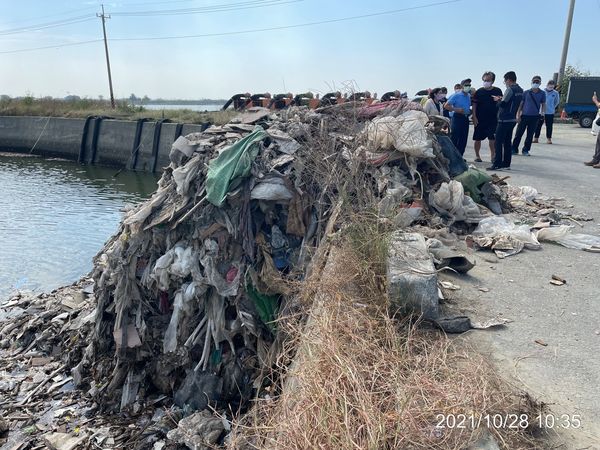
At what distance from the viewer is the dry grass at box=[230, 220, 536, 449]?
1.99 meters

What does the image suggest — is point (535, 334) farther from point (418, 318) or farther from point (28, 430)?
Answer: point (28, 430)

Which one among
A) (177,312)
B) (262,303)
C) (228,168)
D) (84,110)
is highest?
(84,110)

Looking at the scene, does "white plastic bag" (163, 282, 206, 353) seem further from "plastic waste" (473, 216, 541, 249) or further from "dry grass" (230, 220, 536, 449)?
"plastic waste" (473, 216, 541, 249)

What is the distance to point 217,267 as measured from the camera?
4.66 metres

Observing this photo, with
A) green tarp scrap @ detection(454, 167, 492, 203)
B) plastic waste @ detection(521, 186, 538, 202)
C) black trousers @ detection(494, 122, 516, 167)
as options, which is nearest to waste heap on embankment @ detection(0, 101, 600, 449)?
green tarp scrap @ detection(454, 167, 492, 203)

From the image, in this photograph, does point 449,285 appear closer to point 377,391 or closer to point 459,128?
point 377,391

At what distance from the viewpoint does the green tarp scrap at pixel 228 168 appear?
4.72 meters

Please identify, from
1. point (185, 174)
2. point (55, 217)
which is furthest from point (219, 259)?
point (55, 217)

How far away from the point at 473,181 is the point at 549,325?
10.0ft

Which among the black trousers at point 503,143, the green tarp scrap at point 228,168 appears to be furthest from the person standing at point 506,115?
the green tarp scrap at point 228,168

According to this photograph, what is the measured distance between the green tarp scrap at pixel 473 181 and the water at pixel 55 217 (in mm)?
7110

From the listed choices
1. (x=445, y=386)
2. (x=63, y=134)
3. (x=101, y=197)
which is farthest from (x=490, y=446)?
(x=63, y=134)

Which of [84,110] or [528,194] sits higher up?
[84,110]

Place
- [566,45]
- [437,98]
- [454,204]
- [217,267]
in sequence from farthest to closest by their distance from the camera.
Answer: [566,45] → [437,98] → [454,204] → [217,267]
